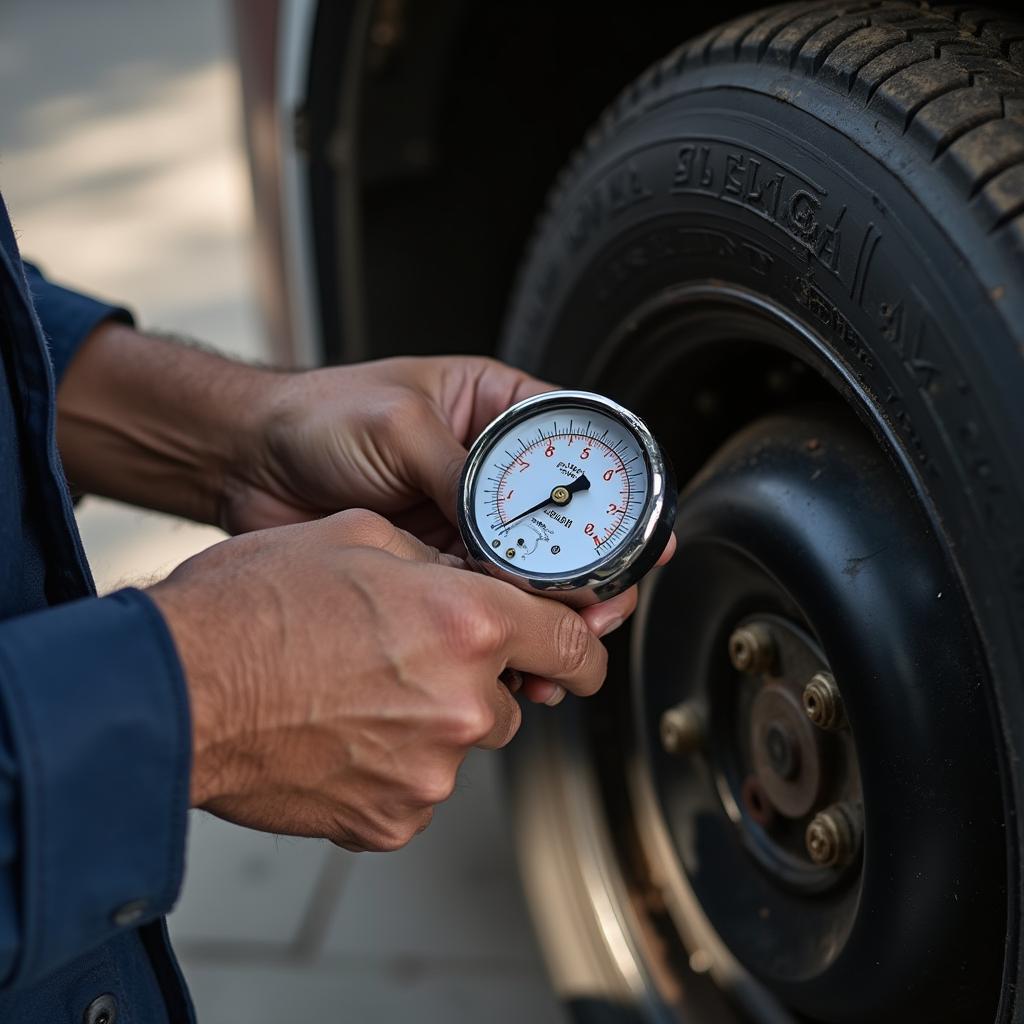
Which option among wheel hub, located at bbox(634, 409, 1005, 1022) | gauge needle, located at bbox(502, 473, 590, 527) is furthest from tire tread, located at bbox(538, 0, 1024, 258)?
gauge needle, located at bbox(502, 473, 590, 527)

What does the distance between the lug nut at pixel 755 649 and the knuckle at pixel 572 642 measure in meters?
0.22

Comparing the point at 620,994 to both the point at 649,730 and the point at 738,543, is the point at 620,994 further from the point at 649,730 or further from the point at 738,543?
the point at 738,543

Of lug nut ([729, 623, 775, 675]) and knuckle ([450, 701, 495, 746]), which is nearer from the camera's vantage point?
knuckle ([450, 701, 495, 746])

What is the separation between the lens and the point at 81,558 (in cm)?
122

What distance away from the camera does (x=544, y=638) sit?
3.77 ft

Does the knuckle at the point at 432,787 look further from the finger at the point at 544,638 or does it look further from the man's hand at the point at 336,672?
the finger at the point at 544,638

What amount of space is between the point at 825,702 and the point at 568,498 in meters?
0.31

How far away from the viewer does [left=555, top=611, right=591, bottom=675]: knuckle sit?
117cm

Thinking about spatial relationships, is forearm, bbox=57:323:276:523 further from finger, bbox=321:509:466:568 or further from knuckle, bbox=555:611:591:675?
knuckle, bbox=555:611:591:675

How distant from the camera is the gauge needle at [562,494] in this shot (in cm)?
125

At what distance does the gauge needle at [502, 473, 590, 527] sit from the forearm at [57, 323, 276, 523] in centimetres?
49

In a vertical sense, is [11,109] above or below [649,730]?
above

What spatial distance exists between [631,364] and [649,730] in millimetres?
439

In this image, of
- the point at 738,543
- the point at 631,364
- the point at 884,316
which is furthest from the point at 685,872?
the point at 884,316
